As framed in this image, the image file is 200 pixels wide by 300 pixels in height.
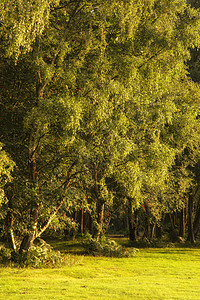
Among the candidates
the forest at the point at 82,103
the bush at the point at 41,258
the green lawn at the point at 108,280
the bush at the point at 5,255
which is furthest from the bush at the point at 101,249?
the bush at the point at 5,255

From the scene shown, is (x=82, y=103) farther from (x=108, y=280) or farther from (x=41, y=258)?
(x=108, y=280)

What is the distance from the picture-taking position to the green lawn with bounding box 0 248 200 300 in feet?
33.6

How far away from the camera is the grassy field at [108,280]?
33.6ft

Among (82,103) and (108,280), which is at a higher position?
(82,103)

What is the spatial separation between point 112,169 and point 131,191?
1214mm

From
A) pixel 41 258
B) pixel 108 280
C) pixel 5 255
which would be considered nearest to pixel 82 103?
pixel 41 258

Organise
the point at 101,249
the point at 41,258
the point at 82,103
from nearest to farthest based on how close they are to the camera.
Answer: the point at 82,103, the point at 41,258, the point at 101,249

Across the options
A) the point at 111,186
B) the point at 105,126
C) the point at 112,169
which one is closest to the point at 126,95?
the point at 105,126

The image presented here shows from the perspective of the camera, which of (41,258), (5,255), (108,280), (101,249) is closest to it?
(108,280)

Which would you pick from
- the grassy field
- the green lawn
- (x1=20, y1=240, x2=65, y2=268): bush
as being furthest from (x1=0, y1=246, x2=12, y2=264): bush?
the green lawn

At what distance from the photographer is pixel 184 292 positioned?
1129 cm

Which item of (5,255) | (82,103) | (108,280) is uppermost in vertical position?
(82,103)

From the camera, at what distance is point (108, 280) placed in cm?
1333

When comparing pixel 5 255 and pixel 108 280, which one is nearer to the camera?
pixel 108 280
